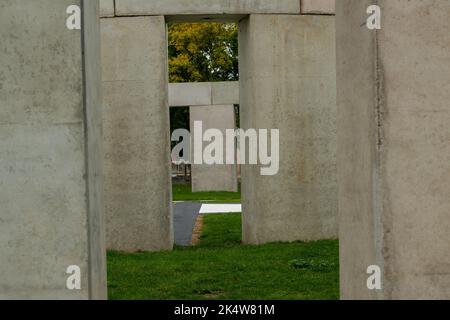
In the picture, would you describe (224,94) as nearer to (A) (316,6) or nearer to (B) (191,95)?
(B) (191,95)

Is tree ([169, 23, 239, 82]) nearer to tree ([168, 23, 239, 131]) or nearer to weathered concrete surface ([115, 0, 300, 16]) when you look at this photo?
tree ([168, 23, 239, 131])

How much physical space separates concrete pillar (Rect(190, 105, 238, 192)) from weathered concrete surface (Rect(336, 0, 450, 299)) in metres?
20.7

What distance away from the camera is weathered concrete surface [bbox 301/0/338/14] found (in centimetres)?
1073

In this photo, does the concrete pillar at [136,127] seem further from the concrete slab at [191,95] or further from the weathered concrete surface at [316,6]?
the concrete slab at [191,95]

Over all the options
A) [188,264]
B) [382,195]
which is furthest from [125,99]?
[382,195]

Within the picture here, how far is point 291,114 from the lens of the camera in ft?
34.4

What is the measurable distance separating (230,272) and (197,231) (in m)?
5.42

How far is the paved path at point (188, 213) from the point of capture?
496 inches

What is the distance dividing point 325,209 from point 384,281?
6.05 meters

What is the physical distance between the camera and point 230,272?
7.96 m

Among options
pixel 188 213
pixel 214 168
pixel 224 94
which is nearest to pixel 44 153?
pixel 188 213

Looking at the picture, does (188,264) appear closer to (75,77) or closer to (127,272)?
(127,272)

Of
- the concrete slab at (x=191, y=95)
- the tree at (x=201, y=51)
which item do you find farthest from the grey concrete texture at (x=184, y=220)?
the tree at (x=201, y=51)

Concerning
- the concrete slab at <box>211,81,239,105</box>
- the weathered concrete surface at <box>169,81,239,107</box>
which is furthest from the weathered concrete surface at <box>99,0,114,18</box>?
the concrete slab at <box>211,81,239,105</box>
